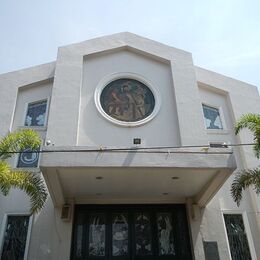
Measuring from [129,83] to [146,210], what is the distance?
444 centimetres

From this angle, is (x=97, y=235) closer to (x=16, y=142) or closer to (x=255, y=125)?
(x=16, y=142)

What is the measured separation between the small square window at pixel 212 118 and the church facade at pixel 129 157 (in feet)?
0.14

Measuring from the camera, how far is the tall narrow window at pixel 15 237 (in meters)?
8.65

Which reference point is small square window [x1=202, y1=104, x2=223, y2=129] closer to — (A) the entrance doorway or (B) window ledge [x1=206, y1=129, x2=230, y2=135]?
(B) window ledge [x1=206, y1=129, x2=230, y2=135]

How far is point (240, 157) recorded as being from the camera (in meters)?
10.7

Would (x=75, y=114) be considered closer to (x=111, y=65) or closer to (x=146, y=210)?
(x=111, y=65)

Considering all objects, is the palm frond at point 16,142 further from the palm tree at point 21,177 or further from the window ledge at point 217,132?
the window ledge at point 217,132

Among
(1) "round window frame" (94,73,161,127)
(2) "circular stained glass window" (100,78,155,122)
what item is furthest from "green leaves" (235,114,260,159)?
(2) "circular stained glass window" (100,78,155,122)

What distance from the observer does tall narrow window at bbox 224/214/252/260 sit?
9.14 metres

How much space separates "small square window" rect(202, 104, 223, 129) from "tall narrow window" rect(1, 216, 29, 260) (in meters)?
6.89

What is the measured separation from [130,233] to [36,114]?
5209 mm

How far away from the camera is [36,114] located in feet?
36.0

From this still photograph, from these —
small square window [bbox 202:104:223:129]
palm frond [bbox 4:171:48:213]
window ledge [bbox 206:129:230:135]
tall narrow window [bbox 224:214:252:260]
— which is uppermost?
small square window [bbox 202:104:223:129]

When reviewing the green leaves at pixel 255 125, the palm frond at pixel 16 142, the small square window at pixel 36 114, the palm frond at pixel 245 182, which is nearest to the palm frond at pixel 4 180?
the palm frond at pixel 16 142
